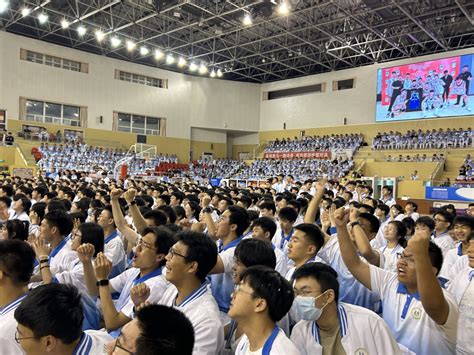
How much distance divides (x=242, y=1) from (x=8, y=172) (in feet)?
39.7

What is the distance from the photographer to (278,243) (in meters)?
4.36

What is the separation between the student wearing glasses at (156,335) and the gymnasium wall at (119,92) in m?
21.1

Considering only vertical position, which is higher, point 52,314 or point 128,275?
point 52,314

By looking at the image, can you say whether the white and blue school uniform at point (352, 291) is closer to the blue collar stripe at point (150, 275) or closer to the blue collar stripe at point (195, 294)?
the blue collar stripe at point (195, 294)

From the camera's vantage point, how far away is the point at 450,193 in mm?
11906

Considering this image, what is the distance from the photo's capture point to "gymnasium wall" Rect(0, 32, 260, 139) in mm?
19094

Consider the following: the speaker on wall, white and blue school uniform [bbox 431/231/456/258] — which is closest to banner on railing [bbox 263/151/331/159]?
the speaker on wall

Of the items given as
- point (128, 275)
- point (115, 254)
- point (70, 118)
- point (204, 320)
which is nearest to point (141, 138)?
point (70, 118)

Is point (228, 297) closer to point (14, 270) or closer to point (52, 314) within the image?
point (14, 270)

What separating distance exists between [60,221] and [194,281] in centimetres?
178

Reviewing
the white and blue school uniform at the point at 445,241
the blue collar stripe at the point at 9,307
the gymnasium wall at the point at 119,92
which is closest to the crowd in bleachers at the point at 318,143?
the gymnasium wall at the point at 119,92

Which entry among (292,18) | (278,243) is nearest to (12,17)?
(292,18)

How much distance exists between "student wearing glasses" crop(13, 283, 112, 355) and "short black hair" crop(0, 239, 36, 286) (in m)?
0.58

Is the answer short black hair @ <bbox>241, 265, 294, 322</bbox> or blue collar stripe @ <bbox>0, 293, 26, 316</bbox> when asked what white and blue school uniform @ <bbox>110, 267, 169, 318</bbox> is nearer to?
blue collar stripe @ <bbox>0, 293, 26, 316</bbox>
